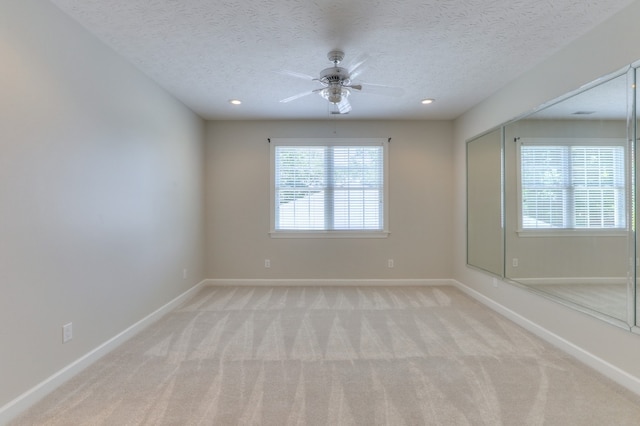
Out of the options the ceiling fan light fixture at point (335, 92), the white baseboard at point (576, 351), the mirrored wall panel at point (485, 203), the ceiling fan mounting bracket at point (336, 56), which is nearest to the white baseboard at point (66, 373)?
the ceiling fan light fixture at point (335, 92)

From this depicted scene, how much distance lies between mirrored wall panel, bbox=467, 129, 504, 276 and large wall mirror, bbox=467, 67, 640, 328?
4.2 inches

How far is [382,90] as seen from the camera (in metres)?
3.38

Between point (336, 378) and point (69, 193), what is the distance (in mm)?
2326

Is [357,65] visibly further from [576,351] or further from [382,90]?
[576,351]

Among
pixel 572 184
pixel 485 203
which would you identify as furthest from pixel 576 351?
pixel 485 203

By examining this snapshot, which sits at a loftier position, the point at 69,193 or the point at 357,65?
the point at 357,65

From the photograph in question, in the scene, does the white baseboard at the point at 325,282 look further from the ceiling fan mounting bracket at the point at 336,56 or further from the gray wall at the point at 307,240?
the ceiling fan mounting bracket at the point at 336,56

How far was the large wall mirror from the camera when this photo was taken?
2070mm

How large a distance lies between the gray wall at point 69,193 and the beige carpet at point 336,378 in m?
0.38

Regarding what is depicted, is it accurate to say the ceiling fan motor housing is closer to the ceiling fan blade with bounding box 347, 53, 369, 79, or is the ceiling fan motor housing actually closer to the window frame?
the ceiling fan blade with bounding box 347, 53, 369, 79

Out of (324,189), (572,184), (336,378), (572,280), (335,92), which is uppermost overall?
(335,92)

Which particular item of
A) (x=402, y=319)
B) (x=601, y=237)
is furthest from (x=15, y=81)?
(x=601, y=237)

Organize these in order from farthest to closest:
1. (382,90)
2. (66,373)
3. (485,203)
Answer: (485,203), (382,90), (66,373)

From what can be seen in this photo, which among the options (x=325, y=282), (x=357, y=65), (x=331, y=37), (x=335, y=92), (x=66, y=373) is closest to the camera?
(x=66, y=373)
